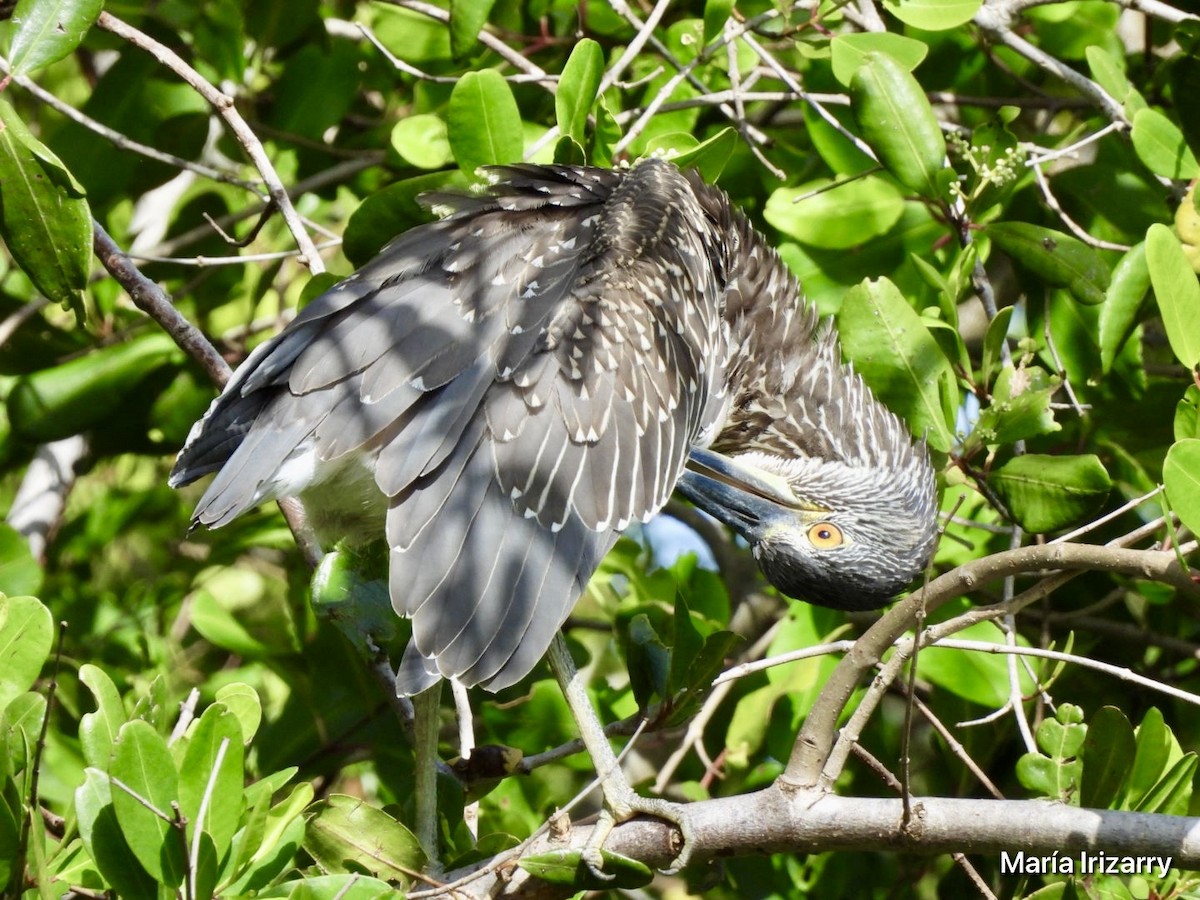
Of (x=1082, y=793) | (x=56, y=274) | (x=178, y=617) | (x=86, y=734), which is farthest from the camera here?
(x=178, y=617)

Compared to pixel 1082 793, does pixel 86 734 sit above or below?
above

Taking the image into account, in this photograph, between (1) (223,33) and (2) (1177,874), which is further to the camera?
(1) (223,33)

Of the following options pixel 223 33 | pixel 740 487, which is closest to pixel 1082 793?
pixel 740 487

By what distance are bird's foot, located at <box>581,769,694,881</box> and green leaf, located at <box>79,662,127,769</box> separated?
795 mm

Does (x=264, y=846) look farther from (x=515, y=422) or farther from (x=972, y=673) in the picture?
(x=972, y=673)

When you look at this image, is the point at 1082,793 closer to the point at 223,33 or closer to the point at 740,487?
the point at 740,487

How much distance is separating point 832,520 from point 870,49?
1.13 metres

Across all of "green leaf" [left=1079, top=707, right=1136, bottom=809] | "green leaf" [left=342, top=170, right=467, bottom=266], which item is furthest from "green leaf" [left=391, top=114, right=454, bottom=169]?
"green leaf" [left=1079, top=707, right=1136, bottom=809]

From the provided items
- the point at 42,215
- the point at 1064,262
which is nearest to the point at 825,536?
the point at 1064,262

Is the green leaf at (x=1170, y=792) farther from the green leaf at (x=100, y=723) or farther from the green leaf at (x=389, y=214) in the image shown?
the green leaf at (x=389, y=214)

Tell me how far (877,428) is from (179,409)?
6.06ft

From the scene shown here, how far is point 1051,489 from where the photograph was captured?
2.59 meters

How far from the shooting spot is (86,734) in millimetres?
1991

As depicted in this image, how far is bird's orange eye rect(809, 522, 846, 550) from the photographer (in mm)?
3217
